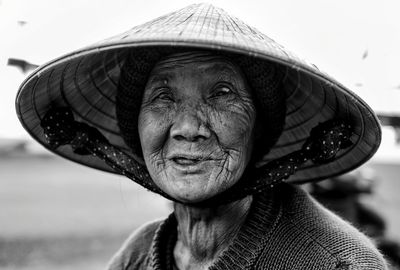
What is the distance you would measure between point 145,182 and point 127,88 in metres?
0.39

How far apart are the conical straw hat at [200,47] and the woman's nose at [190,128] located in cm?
28

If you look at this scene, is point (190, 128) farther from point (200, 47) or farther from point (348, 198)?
point (348, 198)

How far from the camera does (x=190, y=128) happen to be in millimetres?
2432

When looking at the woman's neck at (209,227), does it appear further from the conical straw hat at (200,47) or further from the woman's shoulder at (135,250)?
the conical straw hat at (200,47)

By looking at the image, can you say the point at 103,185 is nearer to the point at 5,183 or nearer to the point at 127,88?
the point at 5,183

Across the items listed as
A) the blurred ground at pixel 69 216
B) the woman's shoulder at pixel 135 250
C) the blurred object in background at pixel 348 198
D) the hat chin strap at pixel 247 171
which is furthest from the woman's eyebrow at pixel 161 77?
the blurred object in background at pixel 348 198

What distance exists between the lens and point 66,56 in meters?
2.30

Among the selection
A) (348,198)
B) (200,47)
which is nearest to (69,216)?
(348,198)

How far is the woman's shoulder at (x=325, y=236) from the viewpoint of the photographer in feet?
8.05

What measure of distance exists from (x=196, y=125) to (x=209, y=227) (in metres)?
0.53

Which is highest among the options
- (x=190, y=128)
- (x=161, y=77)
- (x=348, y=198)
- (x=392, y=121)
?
(x=161, y=77)

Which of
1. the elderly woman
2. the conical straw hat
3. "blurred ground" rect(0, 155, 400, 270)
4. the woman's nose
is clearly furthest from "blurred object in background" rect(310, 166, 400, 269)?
the woman's nose

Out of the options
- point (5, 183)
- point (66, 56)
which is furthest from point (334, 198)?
point (5, 183)

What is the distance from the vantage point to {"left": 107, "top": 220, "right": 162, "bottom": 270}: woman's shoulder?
122 inches
